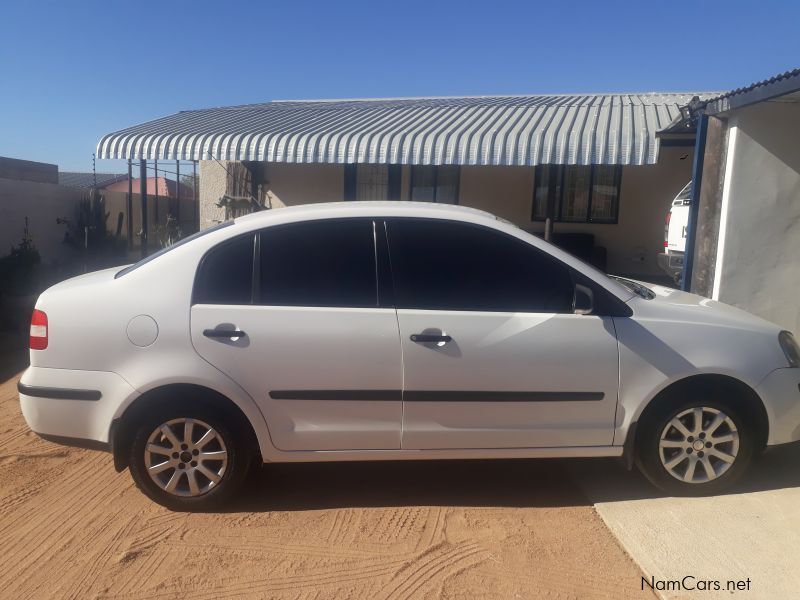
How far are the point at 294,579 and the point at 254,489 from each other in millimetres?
1047

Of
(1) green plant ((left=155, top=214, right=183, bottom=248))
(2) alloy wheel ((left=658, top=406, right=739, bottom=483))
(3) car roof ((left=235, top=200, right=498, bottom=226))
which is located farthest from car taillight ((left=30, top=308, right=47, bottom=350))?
(1) green plant ((left=155, top=214, right=183, bottom=248))

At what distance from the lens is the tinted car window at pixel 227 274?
3.61 m

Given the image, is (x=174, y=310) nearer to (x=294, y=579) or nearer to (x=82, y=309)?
(x=82, y=309)

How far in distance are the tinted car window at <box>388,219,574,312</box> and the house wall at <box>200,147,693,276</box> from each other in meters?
9.34

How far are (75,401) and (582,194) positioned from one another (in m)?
11.1

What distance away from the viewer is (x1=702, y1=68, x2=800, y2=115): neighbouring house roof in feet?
17.3

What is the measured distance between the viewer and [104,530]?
3535 mm

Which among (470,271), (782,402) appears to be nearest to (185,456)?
(470,271)

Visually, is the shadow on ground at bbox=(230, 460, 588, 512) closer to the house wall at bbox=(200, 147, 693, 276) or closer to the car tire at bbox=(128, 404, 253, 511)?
the car tire at bbox=(128, 404, 253, 511)

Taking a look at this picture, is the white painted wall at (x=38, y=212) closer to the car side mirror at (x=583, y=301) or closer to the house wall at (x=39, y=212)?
the house wall at (x=39, y=212)

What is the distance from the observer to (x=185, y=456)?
3633 mm

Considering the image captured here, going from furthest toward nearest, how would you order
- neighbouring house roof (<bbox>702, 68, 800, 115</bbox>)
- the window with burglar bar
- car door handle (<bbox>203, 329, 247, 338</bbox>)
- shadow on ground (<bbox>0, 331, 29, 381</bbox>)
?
the window with burglar bar, shadow on ground (<bbox>0, 331, 29, 381</bbox>), neighbouring house roof (<bbox>702, 68, 800, 115</bbox>), car door handle (<bbox>203, 329, 247, 338</bbox>)

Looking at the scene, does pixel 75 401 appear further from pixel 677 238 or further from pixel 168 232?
pixel 168 232

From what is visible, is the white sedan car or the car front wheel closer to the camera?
the white sedan car
